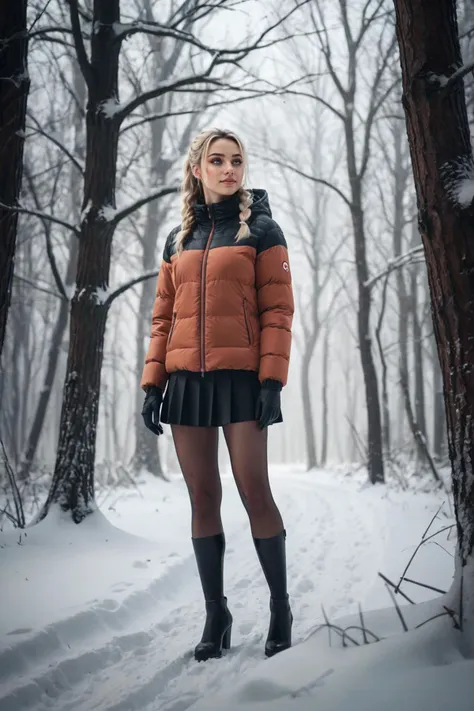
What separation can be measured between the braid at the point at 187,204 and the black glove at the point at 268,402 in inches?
32.6

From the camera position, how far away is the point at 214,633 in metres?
2.13

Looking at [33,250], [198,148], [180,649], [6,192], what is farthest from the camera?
[33,250]

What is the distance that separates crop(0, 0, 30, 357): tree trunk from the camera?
3.54 m

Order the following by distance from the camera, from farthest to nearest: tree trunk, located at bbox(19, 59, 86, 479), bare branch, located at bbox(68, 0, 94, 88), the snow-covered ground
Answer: tree trunk, located at bbox(19, 59, 86, 479), bare branch, located at bbox(68, 0, 94, 88), the snow-covered ground

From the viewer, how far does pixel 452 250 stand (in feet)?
6.53

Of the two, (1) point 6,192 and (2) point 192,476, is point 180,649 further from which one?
(1) point 6,192

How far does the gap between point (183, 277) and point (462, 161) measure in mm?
1346

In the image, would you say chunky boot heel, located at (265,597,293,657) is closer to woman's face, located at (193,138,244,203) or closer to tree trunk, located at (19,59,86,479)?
woman's face, located at (193,138,244,203)

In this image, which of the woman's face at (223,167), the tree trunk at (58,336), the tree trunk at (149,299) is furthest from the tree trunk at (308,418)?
the woman's face at (223,167)

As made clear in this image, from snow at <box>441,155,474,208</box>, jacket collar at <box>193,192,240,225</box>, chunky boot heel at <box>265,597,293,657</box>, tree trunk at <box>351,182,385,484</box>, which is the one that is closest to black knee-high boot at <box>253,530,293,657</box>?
chunky boot heel at <box>265,597,293,657</box>

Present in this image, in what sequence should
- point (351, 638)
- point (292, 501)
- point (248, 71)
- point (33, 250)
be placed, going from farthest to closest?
point (33, 250), point (292, 501), point (248, 71), point (351, 638)

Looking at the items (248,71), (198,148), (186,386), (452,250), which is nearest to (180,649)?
(186,386)

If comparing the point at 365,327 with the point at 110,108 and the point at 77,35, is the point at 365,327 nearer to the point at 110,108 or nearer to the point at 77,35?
the point at 110,108

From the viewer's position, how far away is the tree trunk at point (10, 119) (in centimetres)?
354
